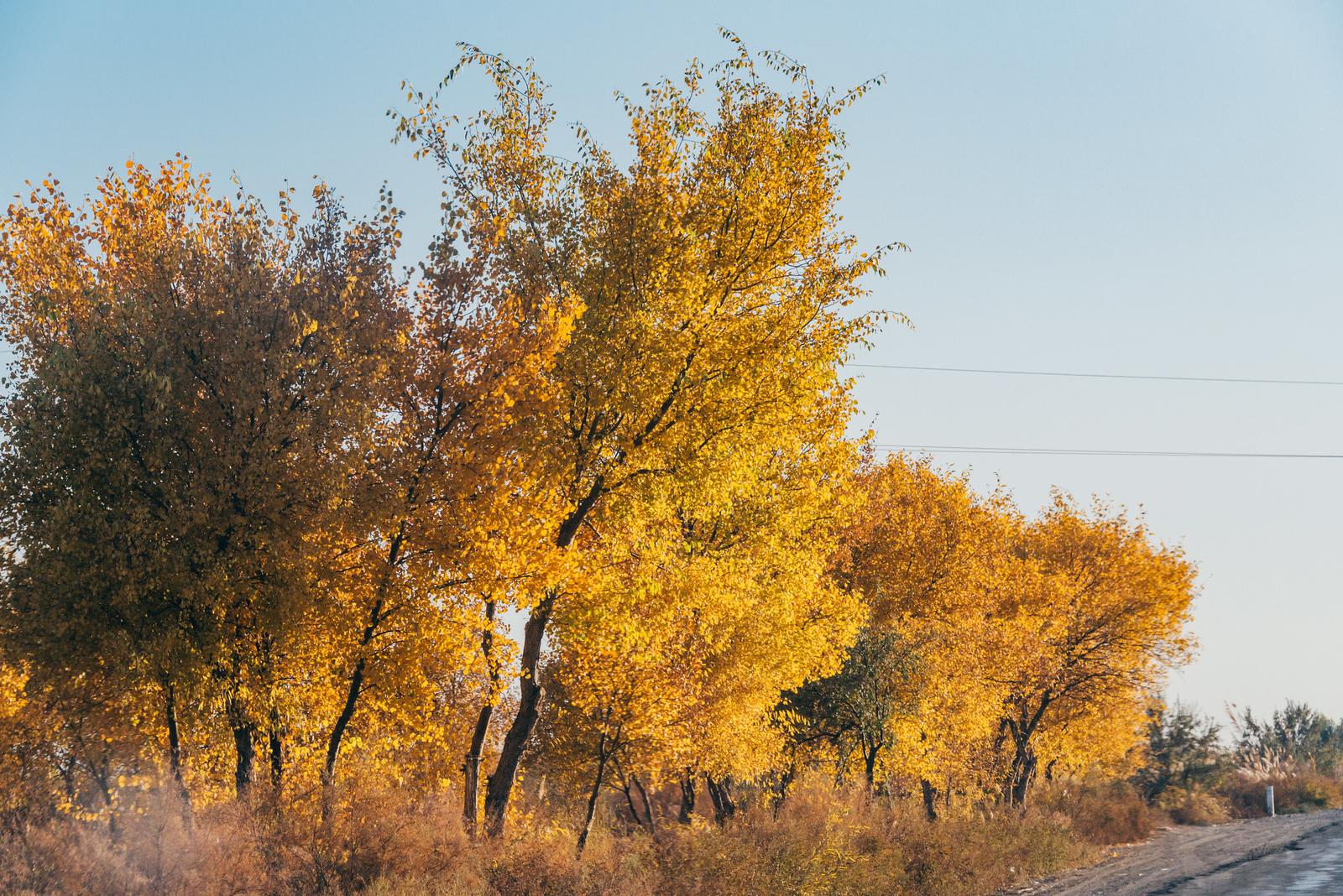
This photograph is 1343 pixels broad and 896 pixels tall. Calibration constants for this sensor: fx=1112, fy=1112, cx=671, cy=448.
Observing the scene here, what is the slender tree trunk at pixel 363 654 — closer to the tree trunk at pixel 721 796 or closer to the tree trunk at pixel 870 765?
the tree trunk at pixel 721 796

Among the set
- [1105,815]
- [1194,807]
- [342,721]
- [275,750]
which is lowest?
[1194,807]

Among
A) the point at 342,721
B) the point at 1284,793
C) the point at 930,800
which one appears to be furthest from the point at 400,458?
the point at 1284,793

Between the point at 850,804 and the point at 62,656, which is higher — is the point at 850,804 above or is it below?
below

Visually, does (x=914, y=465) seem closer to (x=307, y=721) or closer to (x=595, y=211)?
(x=595, y=211)

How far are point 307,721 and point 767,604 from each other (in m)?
10.9

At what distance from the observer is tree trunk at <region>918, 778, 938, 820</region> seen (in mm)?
32438

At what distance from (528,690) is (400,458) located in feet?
17.6

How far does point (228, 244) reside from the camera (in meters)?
19.0

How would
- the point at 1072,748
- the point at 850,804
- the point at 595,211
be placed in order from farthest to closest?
the point at 1072,748
the point at 850,804
the point at 595,211

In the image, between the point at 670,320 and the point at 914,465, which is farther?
the point at 914,465

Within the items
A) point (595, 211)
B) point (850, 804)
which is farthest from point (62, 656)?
point (850, 804)

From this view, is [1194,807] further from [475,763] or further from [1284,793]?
[475,763]

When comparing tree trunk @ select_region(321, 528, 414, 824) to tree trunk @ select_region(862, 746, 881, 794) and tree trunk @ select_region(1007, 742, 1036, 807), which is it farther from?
tree trunk @ select_region(1007, 742, 1036, 807)

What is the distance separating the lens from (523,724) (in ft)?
67.2
